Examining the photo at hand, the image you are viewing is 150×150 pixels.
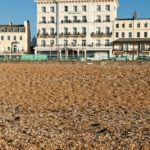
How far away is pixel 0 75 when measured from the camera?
71.3 ft

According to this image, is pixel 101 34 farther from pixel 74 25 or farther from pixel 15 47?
pixel 15 47

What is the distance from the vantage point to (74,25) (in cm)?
6462

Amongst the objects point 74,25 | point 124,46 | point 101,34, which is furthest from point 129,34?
point 74,25

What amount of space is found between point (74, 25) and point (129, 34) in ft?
43.1

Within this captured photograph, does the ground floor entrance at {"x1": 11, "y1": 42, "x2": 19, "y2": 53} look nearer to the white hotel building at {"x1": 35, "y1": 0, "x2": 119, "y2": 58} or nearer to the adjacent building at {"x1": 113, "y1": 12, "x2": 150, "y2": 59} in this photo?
the white hotel building at {"x1": 35, "y1": 0, "x2": 119, "y2": 58}

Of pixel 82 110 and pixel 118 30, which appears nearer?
pixel 82 110

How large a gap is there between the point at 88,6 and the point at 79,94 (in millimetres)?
50653

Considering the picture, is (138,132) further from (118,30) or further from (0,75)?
(118,30)

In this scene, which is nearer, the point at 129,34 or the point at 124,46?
the point at 124,46

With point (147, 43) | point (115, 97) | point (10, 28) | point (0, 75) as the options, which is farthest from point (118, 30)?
point (115, 97)

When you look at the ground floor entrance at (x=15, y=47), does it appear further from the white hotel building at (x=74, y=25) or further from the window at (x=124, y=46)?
the window at (x=124, y=46)

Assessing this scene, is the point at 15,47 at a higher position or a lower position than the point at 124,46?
higher

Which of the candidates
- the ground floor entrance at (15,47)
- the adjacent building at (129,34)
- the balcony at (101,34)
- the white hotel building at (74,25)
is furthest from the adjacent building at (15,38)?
the adjacent building at (129,34)

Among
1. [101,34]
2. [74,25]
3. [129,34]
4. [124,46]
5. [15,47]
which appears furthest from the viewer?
[15,47]
